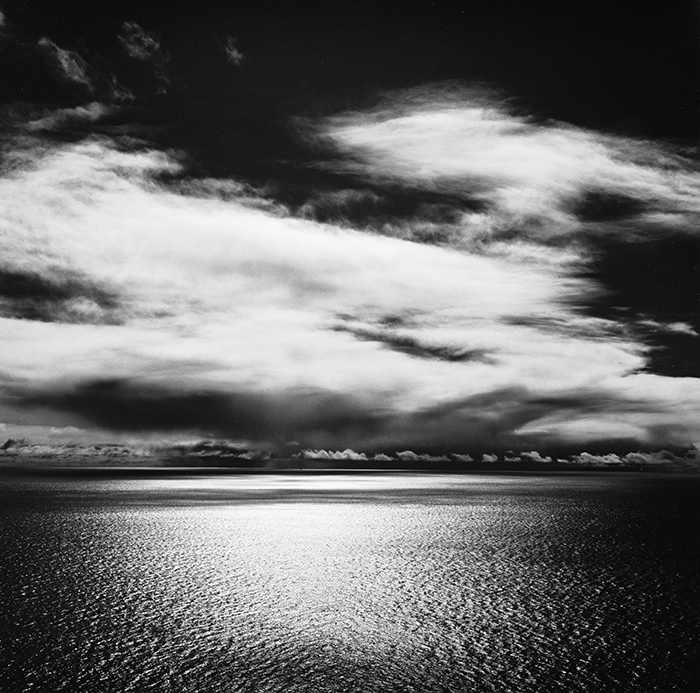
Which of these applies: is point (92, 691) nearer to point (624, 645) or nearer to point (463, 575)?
point (624, 645)

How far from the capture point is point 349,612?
37.2 metres

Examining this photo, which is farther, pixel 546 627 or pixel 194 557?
pixel 194 557

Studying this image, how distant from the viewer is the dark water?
26469 millimetres

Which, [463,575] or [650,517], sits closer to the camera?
[463,575]

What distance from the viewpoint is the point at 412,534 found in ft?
261

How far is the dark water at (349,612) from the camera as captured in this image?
1042 inches

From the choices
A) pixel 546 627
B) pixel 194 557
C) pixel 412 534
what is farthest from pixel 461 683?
pixel 412 534

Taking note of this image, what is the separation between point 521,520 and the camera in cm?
9888

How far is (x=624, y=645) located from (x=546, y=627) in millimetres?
4368

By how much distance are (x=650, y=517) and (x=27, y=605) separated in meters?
101

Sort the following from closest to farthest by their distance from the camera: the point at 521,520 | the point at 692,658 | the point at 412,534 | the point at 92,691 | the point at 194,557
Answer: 1. the point at 92,691
2. the point at 692,658
3. the point at 194,557
4. the point at 412,534
5. the point at 521,520

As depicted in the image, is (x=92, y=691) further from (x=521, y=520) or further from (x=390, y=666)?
(x=521, y=520)

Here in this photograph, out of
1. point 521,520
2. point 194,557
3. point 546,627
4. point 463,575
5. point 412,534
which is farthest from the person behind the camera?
point 521,520

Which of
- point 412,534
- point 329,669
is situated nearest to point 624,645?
point 329,669
